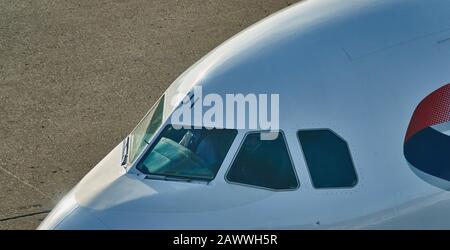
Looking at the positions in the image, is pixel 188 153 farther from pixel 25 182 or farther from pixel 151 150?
pixel 25 182

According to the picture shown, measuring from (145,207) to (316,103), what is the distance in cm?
186

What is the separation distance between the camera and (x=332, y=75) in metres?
8.38

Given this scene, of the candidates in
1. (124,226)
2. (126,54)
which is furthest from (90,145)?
(124,226)

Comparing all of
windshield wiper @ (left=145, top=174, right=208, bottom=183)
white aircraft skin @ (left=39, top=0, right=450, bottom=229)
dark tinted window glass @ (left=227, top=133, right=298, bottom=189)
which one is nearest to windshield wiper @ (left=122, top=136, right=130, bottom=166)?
A: white aircraft skin @ (left=39, top=0, right=450, bottom=229)

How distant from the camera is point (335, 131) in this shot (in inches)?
324

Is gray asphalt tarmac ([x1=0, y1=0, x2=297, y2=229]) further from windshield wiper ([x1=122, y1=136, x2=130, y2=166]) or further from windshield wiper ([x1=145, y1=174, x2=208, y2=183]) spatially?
windshield wiper ([x1=145, y1=174, x2=208, y2=183])

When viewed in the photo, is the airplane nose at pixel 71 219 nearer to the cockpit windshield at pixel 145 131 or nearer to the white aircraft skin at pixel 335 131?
the white aircraft skin at pixel 335 131

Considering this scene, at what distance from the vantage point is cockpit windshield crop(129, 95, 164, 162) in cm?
903

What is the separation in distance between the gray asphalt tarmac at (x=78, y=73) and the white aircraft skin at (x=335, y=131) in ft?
13.4

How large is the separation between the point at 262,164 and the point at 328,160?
614 millimetres

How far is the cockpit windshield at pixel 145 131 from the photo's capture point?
29.6 ft

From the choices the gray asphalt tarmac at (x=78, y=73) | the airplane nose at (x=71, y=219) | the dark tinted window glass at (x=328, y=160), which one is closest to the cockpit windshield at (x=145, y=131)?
the airplane nose at (x=71, y=219)

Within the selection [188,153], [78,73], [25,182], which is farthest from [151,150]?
[78,73]
